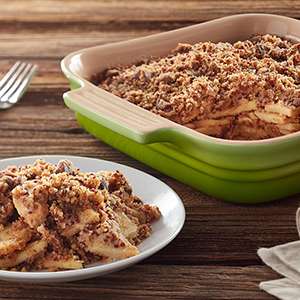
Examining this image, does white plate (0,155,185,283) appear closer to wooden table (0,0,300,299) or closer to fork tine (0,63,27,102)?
wooden table (0,0,300,299)

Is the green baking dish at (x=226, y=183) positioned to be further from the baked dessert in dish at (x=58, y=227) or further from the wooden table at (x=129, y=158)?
the baked dessert in dish at (x=58, y=227)

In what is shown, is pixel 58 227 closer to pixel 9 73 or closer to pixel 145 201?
pixel 145 201

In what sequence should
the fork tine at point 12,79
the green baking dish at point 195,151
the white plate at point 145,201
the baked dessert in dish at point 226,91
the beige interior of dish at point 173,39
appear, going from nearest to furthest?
the white plate at point 145,201
the green baking dish at point 195,151
the baked dessert in dish at point 226,91
the beige interior of dish at point 173,39
the fork tine at point 12,79

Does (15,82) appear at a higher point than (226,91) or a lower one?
lower

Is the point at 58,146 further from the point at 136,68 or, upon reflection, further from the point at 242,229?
the point at 242,229

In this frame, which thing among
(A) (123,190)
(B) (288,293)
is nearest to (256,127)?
(A) (123,190)

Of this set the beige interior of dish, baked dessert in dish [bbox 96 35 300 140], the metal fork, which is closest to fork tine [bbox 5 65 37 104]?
the metal fork

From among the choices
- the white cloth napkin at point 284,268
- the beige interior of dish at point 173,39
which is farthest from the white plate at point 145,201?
the beige interior of dish at point 173,39

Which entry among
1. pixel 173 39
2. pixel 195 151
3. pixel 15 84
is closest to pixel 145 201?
pixel 195 151
